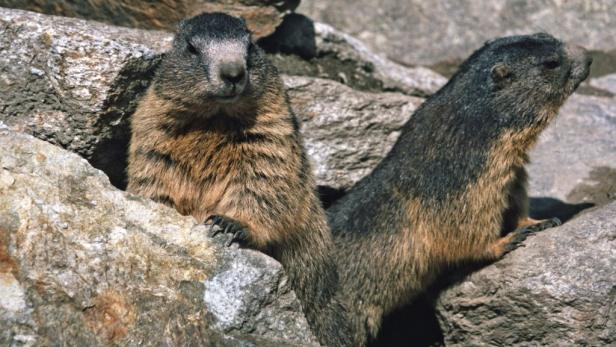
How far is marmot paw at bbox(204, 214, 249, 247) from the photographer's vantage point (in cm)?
620

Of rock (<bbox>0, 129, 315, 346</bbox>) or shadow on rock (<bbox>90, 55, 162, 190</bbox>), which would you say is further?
shadow on rock (<bbox>90, 55, 162, 190</bbox>)

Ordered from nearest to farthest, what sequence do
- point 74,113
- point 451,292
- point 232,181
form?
point 232,181, point 74,113, point 451,292

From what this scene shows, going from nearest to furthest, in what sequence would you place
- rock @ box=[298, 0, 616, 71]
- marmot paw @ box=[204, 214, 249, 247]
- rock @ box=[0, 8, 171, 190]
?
marmot paw @ box=[204, 214, 249, 247] < rock @ box=[0, 8, 171, 190] < rock @ box=[298, 0, 616, 71]

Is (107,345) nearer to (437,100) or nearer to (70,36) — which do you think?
(70,36)

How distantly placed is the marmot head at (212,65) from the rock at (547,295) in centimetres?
237

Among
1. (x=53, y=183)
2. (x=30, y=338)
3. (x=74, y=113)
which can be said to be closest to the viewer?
(x=30, y=338)

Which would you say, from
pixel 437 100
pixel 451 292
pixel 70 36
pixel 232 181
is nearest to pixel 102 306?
pixel 232 181

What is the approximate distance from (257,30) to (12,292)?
4.08 m

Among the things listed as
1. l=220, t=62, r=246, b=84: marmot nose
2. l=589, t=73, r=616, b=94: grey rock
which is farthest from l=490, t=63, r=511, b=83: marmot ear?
l=589, t=73, r=616, b=94: grey rock

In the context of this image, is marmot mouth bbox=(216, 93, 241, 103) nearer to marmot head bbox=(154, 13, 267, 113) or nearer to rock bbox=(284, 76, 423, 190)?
marmot head bbox=(154, 13, 267, 113)

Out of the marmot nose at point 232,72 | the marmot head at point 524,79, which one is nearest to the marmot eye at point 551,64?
the marmot head at point 524,79

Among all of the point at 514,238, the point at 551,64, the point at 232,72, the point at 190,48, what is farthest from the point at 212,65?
the point at 551,64

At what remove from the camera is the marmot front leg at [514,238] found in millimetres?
7707

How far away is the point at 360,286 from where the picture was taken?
7.93 m
